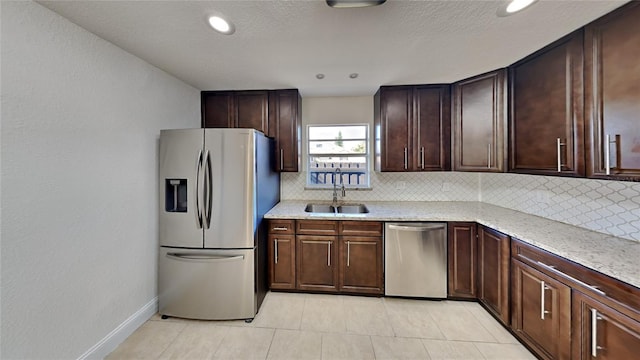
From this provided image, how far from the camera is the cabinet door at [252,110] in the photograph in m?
3.10

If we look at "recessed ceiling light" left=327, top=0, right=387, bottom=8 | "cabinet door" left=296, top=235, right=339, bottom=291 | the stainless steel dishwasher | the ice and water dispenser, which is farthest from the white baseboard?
"recessed ceiling light" left=327, top=0, right=387, bottom=8

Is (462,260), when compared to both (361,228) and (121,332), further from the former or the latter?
(121,332)

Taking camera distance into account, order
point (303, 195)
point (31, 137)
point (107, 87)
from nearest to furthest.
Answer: point (31, 137), point (107, 87), point (303, 195)

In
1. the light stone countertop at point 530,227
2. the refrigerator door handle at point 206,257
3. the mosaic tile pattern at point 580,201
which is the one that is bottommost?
the refrigerator door handle at point 206,257

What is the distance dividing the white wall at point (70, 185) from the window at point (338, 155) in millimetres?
1911

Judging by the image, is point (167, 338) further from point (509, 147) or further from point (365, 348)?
point (509, 147)

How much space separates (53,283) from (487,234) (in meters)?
3.33

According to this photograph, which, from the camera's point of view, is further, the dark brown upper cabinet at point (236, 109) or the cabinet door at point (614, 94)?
the dark brown upper cabinet at point (236, 109)

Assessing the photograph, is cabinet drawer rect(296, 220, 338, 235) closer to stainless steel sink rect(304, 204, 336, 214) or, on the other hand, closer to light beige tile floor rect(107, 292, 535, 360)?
stainless steel sink rect(304, 204, 336, 214)

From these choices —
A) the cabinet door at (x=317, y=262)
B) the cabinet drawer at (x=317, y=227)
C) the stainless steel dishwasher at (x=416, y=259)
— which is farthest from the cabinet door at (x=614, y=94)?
the cabinet door at (x=317, y=262)

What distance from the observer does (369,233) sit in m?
2.63

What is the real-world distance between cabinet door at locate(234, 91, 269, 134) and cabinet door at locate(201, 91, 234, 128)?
0.30 ft

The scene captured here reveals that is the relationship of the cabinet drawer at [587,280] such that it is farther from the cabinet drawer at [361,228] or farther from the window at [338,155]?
the window at [338,155]

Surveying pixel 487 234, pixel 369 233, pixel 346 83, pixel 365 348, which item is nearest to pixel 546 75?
pixel 487 234
